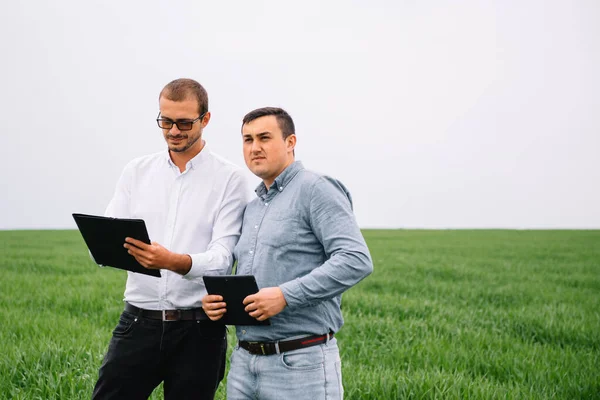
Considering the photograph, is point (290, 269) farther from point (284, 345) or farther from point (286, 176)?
point (286, 176)

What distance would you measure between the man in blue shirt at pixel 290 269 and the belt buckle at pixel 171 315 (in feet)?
1.47

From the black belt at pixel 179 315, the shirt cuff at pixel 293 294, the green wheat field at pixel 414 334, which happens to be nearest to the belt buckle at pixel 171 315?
the black belt at pixel 179 315

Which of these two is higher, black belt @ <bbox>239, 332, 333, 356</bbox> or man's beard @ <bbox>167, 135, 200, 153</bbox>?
man's beard @ <bbox>167, 135, 200, 153</bbox>

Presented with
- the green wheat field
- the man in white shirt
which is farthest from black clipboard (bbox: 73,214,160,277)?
the green wheat field

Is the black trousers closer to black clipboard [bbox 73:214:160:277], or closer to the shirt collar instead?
black clipboard [bbox 73:214:160:277]

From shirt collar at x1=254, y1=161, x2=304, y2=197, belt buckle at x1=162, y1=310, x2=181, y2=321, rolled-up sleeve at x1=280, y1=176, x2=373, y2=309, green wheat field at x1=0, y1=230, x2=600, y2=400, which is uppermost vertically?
shirt collar at x1=254, y1=161, x2=304, y2=197

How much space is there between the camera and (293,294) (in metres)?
2.42

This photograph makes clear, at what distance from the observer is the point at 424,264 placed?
50.1ft

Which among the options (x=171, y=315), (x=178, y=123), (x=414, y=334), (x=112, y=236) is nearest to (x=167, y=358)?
(x=171, y=315)

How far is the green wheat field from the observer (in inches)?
190

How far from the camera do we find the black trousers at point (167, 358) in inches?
117

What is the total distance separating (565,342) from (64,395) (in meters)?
6.33

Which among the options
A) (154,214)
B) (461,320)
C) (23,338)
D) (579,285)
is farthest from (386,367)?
(579,285)

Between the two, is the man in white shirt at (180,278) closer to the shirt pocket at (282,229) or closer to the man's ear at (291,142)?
the shirt pocket at (282,229)
